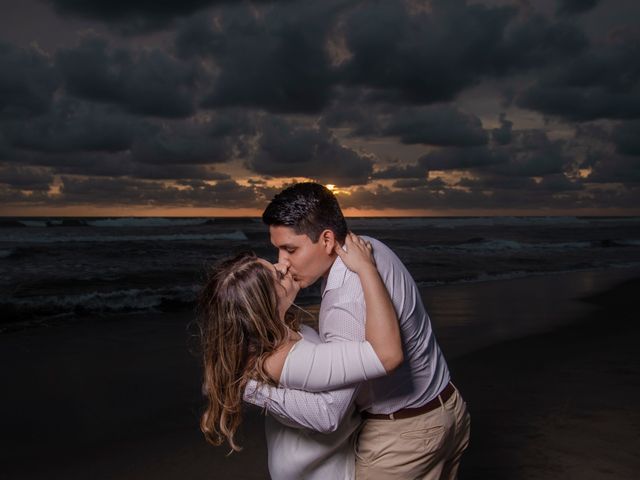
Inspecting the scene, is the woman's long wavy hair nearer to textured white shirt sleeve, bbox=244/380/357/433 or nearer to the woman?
the woman

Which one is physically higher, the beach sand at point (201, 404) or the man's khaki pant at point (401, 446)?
the man's khaki pant at point (401, 446)

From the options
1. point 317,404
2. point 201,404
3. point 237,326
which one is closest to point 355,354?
point 317,404

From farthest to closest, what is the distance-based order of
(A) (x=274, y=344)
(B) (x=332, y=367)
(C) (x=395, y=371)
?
1. (C) (x=395, y=371)
2. (A) (x=274, y=344)
3. (B) (x=332, y=367)

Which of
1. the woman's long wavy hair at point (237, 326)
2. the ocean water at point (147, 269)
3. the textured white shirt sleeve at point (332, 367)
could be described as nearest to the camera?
Result: the textured white shirt sleeve at point (332, 367)

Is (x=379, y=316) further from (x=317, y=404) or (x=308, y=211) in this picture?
(x=308, y=211)

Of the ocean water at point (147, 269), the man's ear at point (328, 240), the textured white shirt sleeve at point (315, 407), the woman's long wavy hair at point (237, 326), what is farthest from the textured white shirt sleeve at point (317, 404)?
the ocean water at point (147, 269)

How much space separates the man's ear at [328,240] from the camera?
2.28 m

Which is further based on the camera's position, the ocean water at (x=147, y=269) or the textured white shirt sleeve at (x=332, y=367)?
the ocean water at (x=147, y=269)

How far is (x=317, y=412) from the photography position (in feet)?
6.57

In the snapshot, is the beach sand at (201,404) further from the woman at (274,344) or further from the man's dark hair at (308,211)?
the man's dark hair at (308,211)

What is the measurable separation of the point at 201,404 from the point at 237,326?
152 inches

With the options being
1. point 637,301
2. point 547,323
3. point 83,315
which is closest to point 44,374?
point 83,315

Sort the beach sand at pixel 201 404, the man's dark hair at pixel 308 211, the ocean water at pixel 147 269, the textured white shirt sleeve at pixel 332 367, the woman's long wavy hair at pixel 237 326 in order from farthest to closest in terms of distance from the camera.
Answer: the ocean water at pixel 147 269 → the beach sand at pixel 201 404 → the man's dark hair at pixel 308 211 → the woman's long wavy hair at pixel 237 326 → the textured white shirt sleeve at pixel 332 367

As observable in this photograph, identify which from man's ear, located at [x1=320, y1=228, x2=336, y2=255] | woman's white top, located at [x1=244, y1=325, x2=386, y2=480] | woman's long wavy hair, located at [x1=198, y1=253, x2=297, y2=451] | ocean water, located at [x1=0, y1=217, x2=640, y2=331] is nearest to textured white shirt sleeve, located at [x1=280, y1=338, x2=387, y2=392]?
woman's white top, located at [x1=244, y1=325, x2=386, y2=480]
